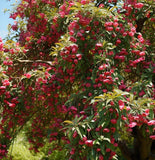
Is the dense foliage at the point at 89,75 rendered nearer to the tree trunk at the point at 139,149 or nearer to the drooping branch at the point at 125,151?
the tree trunk at the point at 139,149

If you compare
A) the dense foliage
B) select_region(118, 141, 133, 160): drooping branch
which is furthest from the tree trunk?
the dense foliage

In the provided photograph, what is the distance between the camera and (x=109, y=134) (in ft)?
9.62

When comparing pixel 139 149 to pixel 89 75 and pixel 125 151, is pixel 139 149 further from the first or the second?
pixel 89 75

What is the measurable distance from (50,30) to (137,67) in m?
1.94

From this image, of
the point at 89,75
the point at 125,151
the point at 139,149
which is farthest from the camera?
the point at 125,151

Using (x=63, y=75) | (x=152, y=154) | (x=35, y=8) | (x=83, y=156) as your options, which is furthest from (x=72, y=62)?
(x=152, y=154)

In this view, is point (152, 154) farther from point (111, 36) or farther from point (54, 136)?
point (111, 36)

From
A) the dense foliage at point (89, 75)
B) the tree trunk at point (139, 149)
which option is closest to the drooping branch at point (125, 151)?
the tree trunk at point (139, 149)

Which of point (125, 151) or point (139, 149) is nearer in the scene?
point (139, 149)

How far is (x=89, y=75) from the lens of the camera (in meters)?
3.65

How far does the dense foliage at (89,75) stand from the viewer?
2.92 m

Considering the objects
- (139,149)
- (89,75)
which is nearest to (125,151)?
(139,149)

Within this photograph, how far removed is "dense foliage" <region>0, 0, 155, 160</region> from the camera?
2.92 m

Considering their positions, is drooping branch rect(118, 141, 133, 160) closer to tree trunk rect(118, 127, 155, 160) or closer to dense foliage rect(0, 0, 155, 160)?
tree trunk rect(118, 127, 155, 160)
